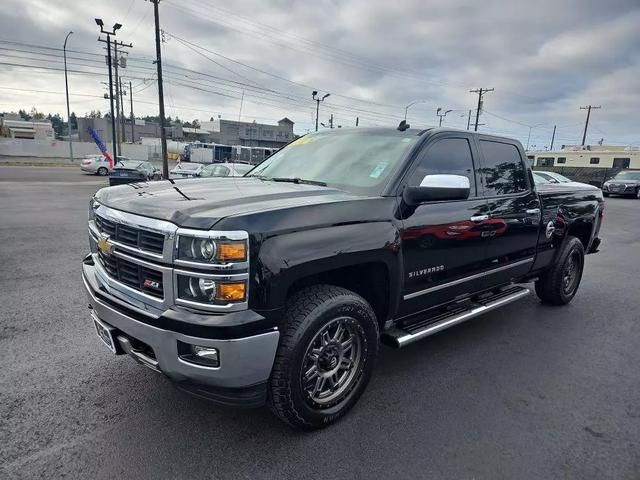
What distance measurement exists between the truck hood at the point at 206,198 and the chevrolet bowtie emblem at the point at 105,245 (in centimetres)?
21

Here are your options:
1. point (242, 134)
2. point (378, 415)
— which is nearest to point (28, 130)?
point (242, 134)

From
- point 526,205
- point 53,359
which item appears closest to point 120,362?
point 53,359

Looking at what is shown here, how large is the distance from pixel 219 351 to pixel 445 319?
81.4 inches

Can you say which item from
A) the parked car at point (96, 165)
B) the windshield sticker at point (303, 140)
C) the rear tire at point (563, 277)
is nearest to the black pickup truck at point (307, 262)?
the windshield sticker at point (303, 140)

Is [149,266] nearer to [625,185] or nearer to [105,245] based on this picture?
[105,245]

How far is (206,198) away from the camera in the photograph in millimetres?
2586

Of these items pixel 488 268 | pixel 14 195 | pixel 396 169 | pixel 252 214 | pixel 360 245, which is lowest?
pixel 14 195

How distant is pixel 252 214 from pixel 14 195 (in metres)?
16.4

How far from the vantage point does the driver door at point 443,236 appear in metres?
3.09

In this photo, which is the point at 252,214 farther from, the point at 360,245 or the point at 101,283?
the point at 101,283

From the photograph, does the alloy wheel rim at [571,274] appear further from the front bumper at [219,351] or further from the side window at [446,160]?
the front bumper at [219,351]

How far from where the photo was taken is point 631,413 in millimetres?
3031

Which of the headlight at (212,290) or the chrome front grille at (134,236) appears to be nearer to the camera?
the headlight at (212,290)

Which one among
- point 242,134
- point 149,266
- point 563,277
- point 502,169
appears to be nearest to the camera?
point 149,266
